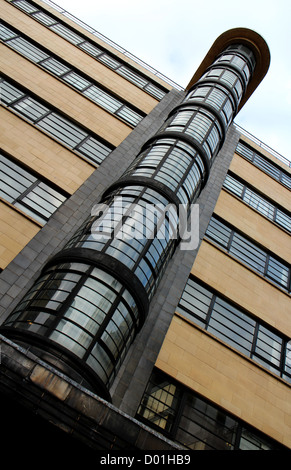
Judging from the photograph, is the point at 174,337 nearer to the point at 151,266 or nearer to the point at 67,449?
the point at 151,266

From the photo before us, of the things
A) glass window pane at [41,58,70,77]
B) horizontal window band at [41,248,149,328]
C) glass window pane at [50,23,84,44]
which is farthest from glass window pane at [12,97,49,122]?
horizontal window band at [41,248,149,328]

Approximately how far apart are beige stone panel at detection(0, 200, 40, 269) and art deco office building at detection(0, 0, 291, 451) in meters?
0.06

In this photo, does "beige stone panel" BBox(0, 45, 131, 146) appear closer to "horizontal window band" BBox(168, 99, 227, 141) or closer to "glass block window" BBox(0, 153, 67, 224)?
"horizontal window band" BBox(168, 99, 227, 141)

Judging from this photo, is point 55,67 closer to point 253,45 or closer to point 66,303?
point 253,45

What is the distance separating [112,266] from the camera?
43.3 feet

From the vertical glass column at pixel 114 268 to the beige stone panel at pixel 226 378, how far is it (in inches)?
101

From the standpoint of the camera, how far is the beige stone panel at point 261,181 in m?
27.0

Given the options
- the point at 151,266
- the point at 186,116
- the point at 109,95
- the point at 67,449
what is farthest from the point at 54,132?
the point at 67,449

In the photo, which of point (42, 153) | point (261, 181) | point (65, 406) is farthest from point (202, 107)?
point (65, 406)

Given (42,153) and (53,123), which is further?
(53,123)

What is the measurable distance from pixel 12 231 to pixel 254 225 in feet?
52.8

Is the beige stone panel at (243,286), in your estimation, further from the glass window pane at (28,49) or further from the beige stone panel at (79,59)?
the glass window pane at (28,49)

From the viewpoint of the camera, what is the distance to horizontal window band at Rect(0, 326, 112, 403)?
10.4 m

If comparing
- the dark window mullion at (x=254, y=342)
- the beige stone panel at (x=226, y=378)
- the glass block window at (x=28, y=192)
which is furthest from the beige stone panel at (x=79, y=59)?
the beige stone panel at (x=226, y=378)
